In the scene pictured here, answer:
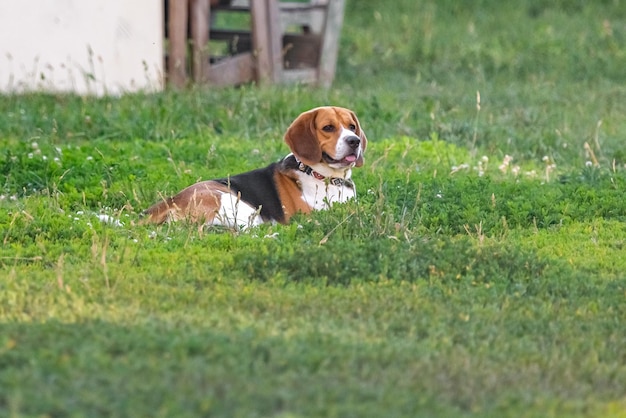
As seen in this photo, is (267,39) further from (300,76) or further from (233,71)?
(300,76)

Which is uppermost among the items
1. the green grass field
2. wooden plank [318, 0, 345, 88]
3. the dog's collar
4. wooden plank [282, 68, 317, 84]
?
wooden plank [318, 0, 345, 88]

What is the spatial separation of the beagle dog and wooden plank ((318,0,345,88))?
679cm

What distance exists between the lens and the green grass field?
4.52m

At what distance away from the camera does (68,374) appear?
4.47m

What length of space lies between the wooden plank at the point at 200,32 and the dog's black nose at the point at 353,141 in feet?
18.9

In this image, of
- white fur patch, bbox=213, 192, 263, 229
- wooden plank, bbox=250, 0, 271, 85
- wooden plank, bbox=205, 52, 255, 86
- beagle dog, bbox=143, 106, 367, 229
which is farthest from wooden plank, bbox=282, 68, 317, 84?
white fur patch, bbox=213, 192, 263, 229

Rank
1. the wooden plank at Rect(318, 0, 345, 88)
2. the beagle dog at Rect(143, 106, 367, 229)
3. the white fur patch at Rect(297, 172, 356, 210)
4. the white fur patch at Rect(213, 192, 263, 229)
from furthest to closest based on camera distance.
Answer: the wooden plank at Rect(318, 0, 345, 88) → the white fur patch at Rect(297, 172, 356, 210) → the beagle dog at Rect(143, 106, 367, 229) → the white fur patch at Rect(213, 192, 263, 229)

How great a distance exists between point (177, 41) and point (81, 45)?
3.77 feet

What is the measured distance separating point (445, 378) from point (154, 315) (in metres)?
1.45

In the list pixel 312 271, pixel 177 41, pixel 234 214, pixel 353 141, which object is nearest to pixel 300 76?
pixel 177 41

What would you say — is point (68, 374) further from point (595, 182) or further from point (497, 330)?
point (595, 182)

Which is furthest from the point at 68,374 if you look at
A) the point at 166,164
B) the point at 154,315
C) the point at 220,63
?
the point at 220,63

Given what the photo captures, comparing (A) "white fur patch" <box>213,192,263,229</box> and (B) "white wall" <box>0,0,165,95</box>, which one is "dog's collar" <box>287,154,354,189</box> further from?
(B) "white wall" <box>0,0,165,95</box>

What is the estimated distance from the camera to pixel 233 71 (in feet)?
46.9
